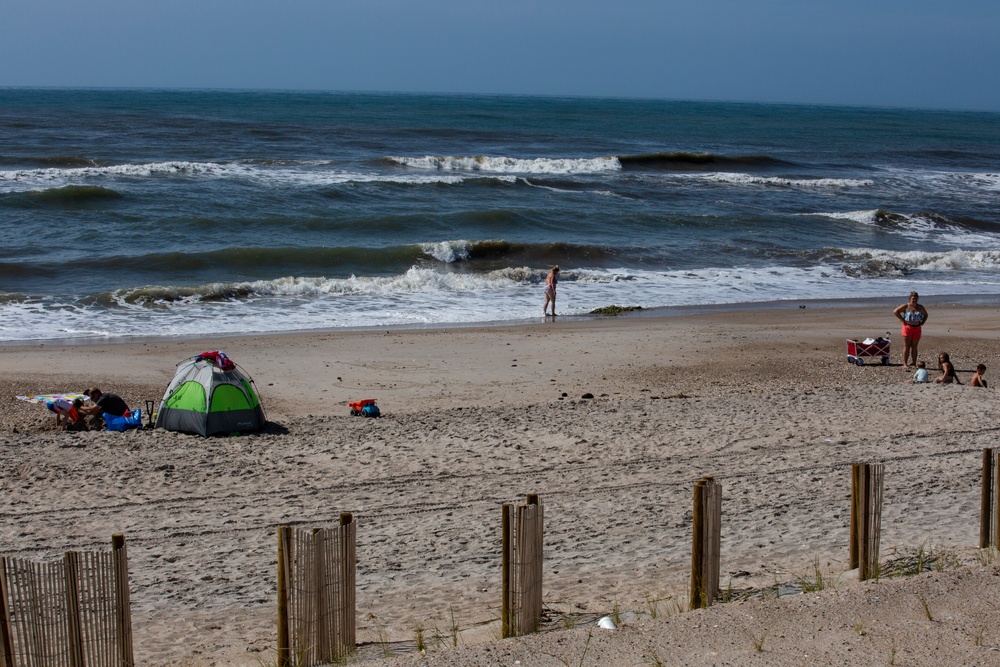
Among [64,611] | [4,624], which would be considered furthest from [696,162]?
[4,624]

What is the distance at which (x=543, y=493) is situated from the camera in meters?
8.38

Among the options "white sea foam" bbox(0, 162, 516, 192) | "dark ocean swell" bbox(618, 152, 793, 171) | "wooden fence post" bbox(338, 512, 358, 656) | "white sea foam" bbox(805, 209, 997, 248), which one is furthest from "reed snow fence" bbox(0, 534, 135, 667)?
"dark ocean swell" bbox(618, 152, 793, 171)

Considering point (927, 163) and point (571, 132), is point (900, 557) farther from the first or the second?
point (571, 132)

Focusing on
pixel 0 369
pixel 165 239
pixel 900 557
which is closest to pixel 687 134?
pixel 165 239

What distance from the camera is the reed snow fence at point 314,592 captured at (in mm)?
5086

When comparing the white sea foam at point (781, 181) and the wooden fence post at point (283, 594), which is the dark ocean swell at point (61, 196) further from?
the wooden fence post at point (283, 594)

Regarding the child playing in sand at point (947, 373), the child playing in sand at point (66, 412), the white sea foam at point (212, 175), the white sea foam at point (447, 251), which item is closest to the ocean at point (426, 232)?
the white sea foam at point (447, 251)

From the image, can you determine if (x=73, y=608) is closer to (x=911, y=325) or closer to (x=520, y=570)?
(x=520, y=570)

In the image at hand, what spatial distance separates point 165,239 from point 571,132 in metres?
48.2

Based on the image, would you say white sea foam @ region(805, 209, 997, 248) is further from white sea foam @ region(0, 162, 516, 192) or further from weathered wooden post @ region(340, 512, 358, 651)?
weathered wooden post @ region(340, 512, 358, 651)

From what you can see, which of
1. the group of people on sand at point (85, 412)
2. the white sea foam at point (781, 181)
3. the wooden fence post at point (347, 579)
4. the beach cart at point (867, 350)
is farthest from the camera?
the white sea foam at point (781, 181)

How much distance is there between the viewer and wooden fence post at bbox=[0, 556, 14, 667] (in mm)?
4852

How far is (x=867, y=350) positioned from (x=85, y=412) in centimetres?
1038

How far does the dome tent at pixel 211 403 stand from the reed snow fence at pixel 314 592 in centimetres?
534
